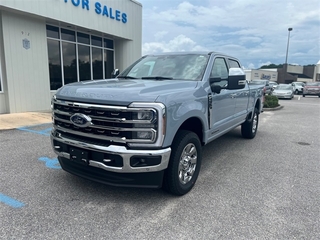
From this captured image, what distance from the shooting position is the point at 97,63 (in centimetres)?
1344

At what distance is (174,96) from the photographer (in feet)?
10.1

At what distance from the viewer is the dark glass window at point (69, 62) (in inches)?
449

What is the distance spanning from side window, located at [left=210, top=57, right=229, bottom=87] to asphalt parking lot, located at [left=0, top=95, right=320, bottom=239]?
1535 millimetres

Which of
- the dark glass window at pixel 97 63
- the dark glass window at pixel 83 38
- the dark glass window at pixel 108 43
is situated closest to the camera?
the dark glass window at pixel 83 38

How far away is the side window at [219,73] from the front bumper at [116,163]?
172 cm

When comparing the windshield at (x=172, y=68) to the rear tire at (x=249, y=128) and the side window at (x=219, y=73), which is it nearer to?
the side window at (x=219, y=73)

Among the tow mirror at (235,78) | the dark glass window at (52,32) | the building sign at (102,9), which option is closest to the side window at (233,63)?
the tow mirror at (235,78)

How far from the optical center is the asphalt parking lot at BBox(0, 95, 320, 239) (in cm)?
263

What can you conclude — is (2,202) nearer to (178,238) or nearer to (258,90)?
(178,238)

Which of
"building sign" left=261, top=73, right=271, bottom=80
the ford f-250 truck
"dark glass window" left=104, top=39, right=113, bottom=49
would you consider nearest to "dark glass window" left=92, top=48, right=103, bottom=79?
"dark glass window" left=104, top=39, right=113, bottom=49

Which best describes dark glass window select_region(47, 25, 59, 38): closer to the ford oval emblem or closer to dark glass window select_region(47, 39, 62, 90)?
dark glass window select_region(47, 39, 62, 90)

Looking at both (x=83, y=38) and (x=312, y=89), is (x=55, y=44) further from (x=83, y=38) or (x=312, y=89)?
(x=312, y=89)

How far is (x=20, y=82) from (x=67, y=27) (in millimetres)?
3434

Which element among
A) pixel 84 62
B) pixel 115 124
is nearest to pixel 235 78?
pixel 115 124
